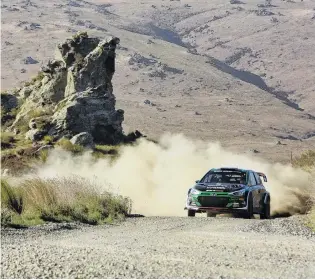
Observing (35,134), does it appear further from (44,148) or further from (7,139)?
(44,148)

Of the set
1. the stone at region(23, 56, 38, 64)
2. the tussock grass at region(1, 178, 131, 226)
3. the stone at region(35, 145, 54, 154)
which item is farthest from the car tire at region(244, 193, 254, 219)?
the stone at region(23, 56, 38, 64)

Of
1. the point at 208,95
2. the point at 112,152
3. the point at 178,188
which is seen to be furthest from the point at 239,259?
the point at 208,95

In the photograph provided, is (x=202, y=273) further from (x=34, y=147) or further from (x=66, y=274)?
(x=34, y=147)

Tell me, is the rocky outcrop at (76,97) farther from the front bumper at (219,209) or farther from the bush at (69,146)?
the front bumper at (219,209)

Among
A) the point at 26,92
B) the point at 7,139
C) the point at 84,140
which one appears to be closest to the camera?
the point at 84,140

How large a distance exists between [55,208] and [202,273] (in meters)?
9.82

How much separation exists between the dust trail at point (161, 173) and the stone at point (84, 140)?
5.03 ft

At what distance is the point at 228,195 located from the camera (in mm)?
20188

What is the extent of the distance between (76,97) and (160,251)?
33.5 meters

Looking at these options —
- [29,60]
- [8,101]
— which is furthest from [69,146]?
[29,60]

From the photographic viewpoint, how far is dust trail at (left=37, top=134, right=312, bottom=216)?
29625 mm

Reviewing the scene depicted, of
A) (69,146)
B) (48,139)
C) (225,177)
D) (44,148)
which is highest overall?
(225,177)

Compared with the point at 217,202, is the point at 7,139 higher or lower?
lower

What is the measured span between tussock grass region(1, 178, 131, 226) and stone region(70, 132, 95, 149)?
20723mm
